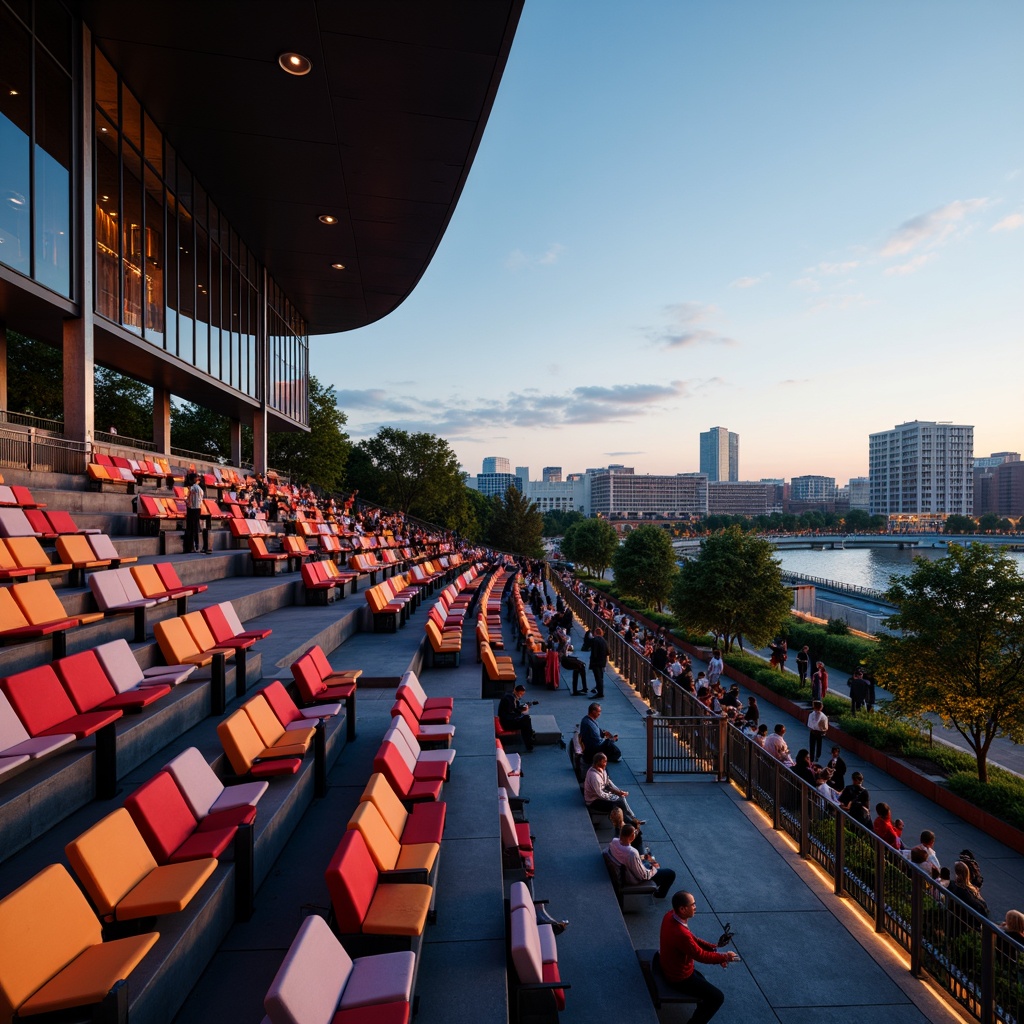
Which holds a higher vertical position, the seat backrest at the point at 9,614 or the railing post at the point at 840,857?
the seat backrest at the point at 9,614

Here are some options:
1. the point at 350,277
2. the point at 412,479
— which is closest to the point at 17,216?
the point at 350,277

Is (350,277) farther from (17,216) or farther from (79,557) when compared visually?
Answer: (79,557)

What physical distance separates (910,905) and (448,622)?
9.58 metres

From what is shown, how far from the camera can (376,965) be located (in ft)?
10.1

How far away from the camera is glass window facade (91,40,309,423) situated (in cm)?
1570

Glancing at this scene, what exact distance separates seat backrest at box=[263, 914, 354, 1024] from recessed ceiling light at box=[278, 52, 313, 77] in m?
15.0

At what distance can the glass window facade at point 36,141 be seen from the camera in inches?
486

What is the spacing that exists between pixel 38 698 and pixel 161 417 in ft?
75.5

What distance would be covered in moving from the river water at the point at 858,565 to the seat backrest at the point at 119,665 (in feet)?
297

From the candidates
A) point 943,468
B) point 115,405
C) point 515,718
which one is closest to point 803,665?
point 515,718

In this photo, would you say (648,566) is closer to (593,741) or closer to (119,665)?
(593,741)

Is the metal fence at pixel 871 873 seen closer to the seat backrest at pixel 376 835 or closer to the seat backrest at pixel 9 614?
the seat backrest at pixel 376 835

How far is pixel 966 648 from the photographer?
13414 mm

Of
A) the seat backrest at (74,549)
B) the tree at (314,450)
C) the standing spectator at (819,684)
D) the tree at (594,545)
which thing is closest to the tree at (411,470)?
the tree at (314,450)
